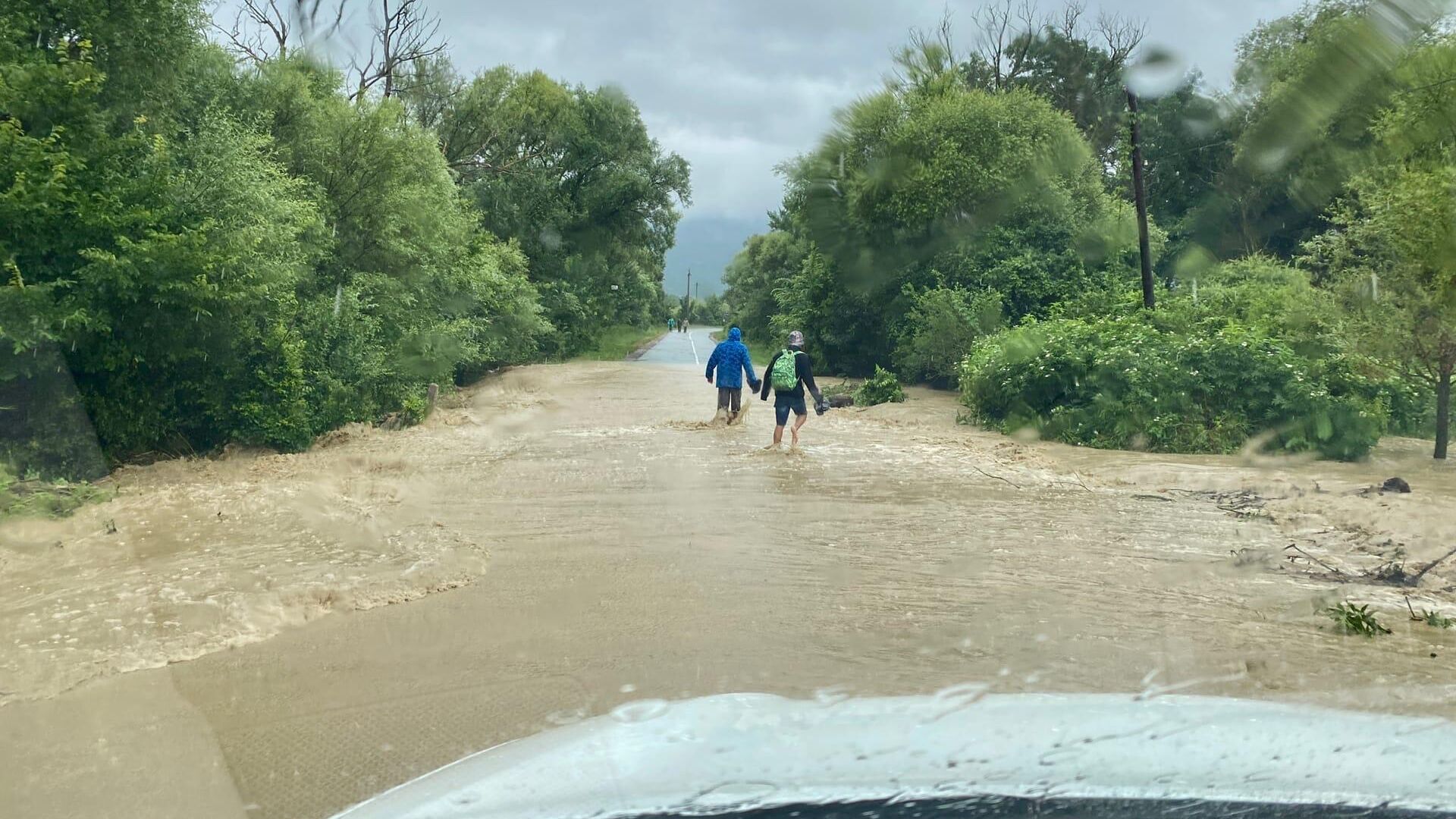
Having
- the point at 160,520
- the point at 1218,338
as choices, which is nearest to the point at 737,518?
the point at 160,520

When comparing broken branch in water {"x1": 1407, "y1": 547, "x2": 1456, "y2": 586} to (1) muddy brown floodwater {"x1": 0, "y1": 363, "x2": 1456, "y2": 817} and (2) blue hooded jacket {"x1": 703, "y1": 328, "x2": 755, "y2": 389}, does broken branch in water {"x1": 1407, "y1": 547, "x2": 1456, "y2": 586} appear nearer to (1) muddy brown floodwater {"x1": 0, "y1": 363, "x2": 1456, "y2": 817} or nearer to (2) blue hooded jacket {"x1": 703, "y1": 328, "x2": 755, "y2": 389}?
(1) muddy brown floodwater {"x1": 0, "y1": 363, "x2": 1456, "y2": 817}

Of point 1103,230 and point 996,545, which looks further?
point 1103,230

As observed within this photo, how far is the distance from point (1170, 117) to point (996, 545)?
149 feet

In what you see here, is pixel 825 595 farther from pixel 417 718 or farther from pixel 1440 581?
pixel 1440 581

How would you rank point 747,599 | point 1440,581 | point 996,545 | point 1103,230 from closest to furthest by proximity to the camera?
point 747,599, point 1440,581, point 996,545, point 1103,230

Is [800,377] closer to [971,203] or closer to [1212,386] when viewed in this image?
[1212,386]

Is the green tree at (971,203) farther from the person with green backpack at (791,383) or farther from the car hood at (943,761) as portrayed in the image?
the car hood at (943,761)

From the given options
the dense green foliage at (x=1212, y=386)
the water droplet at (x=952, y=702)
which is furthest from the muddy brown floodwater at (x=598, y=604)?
the dense green foliage at (x=1212, y=386)

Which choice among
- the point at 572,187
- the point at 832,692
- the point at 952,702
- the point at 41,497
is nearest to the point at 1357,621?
the point at 832,692

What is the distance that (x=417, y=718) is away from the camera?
4895 millimetres

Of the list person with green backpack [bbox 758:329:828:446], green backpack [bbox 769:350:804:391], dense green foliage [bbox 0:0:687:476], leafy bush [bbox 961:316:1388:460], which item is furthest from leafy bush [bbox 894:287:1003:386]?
green backpack [bbox 769:350:804:391]

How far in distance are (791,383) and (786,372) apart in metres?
0.17

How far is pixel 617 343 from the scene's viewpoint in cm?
6262

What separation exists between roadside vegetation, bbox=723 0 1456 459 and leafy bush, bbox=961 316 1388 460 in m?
0.04
